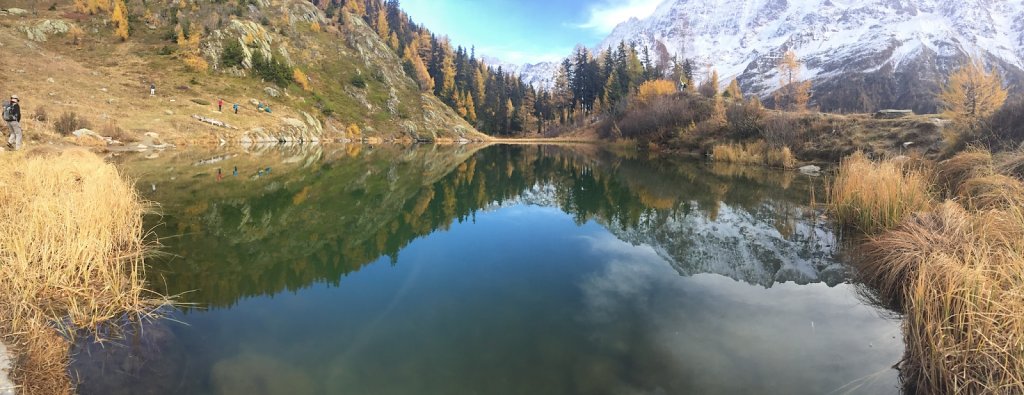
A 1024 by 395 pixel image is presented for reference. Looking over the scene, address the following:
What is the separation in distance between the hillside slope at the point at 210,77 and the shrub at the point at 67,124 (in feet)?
1.53

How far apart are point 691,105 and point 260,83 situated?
55.0 m

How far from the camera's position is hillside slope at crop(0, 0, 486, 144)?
3447 cm

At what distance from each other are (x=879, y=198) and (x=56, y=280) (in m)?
14.7

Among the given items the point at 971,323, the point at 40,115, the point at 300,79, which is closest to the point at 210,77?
the point at 300,79

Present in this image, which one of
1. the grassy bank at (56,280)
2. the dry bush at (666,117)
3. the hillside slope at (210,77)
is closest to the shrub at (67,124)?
the hillside slope at (210,77)

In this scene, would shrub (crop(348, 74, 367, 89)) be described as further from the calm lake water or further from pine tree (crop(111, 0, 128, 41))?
the calm lake water

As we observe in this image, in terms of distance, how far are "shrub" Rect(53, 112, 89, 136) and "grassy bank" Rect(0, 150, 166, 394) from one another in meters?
24.9

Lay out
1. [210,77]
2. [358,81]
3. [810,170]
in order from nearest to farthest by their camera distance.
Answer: [810,170]
[210,77]
[358,81]

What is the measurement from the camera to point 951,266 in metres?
4.90

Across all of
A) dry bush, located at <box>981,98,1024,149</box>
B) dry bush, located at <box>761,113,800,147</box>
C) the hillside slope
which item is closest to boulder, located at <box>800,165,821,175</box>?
dry bush, located at <box>761,113,800,147</box>

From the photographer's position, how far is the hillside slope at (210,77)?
34469mm

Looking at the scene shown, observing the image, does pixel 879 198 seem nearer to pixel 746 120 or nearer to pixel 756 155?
pixel 756 155

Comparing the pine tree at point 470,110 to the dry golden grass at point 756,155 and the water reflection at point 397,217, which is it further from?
the water reflection at point 397,217

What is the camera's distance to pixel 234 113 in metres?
43.7
